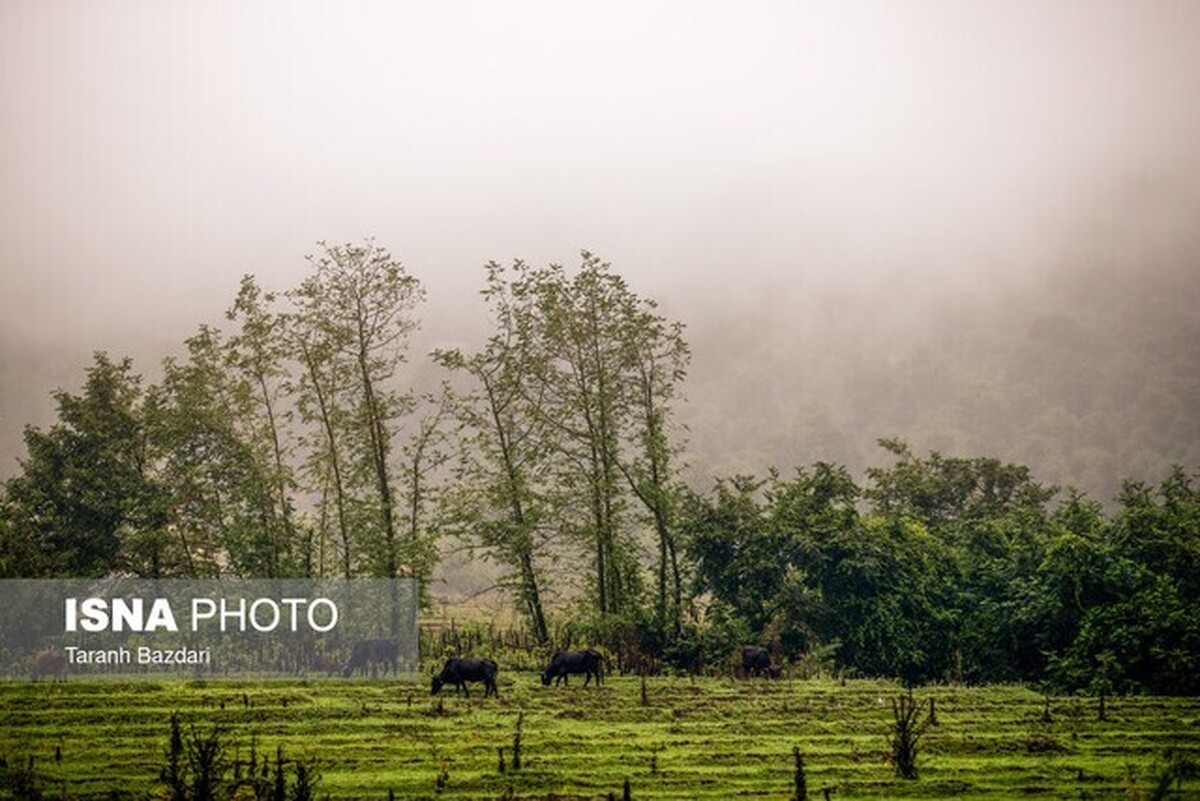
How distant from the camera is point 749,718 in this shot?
30.2m

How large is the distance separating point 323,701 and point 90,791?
1186 cm

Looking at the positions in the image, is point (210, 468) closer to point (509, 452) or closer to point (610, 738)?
point (509, 452)

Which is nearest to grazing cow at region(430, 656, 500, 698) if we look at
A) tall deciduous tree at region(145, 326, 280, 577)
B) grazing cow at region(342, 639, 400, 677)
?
grazing cow at region(342, 639, 400, 677)

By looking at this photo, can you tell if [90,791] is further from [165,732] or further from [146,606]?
[146,606]

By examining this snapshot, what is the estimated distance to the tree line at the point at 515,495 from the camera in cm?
4350

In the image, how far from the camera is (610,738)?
26688 millimetres

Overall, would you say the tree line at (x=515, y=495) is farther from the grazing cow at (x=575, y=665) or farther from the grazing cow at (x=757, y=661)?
the grazing cow at (x=575, y=665)

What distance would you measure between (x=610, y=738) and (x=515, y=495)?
2061 cm

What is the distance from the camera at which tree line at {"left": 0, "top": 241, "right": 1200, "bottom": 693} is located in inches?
1713

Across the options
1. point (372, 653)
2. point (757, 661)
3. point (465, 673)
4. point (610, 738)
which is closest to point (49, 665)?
point (372, 653)

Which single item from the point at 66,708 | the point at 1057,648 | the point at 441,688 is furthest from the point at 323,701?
the point at 1057,648

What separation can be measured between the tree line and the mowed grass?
684 centimetres

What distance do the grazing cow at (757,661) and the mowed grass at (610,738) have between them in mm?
3742

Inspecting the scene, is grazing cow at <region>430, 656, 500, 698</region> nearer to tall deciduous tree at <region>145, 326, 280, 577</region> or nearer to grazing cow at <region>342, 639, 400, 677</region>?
grazing cow at <region>342, 639, 400, 677</region>
